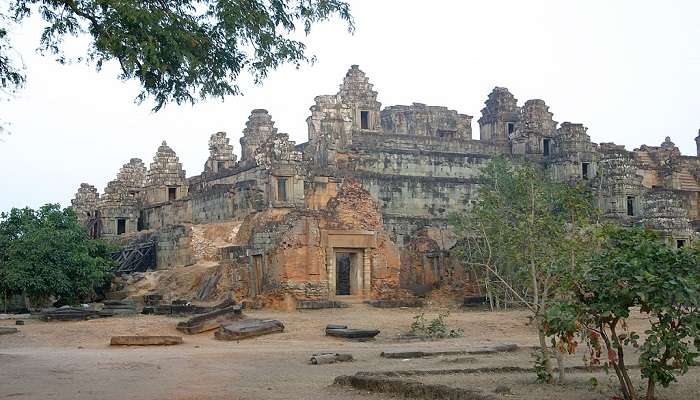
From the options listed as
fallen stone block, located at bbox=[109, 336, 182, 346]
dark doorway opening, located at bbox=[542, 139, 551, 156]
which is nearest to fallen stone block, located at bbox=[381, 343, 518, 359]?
fallen stone block, located at bbox=[109, 336, 182, 346]

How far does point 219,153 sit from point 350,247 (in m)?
25.4

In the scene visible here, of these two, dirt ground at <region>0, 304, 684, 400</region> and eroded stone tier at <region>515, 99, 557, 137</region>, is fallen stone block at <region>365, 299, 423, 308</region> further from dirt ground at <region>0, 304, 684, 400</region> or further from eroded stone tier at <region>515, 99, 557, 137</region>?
eroded stone tier at <region>515, 99, 557, 137</region>

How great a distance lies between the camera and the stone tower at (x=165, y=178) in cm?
4781

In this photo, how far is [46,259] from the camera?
32.3 metres

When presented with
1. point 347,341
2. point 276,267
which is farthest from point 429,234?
point 347,341

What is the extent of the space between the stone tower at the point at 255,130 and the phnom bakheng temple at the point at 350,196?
9cm

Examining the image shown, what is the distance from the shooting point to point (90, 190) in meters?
52.3

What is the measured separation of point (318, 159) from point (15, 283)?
45.4 ft

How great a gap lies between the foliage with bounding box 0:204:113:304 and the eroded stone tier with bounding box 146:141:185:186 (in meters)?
12.5

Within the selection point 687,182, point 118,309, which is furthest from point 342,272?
point 687,182

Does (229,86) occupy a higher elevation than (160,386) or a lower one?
higher

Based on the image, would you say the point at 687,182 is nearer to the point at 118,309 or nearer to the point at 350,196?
the point at 350,196

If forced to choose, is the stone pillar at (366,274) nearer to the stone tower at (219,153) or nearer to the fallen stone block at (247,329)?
the fallen stone block at (247,329)

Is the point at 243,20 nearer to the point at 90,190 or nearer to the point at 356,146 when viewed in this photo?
the point at 356,146
